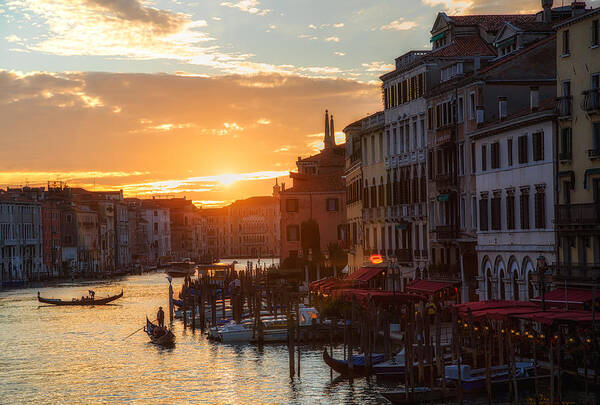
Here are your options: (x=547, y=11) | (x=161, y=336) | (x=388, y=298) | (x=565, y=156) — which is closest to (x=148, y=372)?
(x=161, y=336)

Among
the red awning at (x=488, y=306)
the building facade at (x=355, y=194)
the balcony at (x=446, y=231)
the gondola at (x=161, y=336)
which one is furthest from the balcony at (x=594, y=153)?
the building facade at (x=355, y=194)

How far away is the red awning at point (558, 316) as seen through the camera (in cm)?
2666

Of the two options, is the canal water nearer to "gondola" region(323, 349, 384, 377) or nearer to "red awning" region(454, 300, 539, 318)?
"gondola" region(323, 349, 384, 377)

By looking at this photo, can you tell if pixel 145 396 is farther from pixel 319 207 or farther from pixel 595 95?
pixel 319 207

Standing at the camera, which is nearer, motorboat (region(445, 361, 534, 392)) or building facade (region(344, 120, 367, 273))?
motorboat (region(445, 361, 534, 392))

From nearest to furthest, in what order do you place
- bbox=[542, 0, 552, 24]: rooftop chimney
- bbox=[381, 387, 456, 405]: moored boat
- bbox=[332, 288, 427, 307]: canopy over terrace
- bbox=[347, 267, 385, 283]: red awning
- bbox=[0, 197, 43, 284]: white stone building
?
bbox=[381, 387, 456, 405]: moored boat, bbox=[332, 288, 427, 307]: canopy over terrace, bbox=[542, 0, 552, 24]: rooftop chimney, bbox=[347, 267, 385, 283]: red awning, bbox=[0, 197, 43, 284]: white stone building

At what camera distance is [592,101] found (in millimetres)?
31812

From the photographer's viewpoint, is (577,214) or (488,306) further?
(577,214)

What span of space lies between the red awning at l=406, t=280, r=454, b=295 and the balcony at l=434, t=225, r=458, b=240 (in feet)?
6.00

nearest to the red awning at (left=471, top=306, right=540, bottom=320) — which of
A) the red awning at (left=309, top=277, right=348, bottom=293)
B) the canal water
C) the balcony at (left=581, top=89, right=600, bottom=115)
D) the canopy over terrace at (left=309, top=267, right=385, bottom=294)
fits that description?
the canal water

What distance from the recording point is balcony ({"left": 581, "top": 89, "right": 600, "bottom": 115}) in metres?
31.7

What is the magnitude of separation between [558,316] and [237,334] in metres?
22.1

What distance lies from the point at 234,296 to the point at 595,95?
27035 mm

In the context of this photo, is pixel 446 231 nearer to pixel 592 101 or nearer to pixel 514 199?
pixel 514 199
